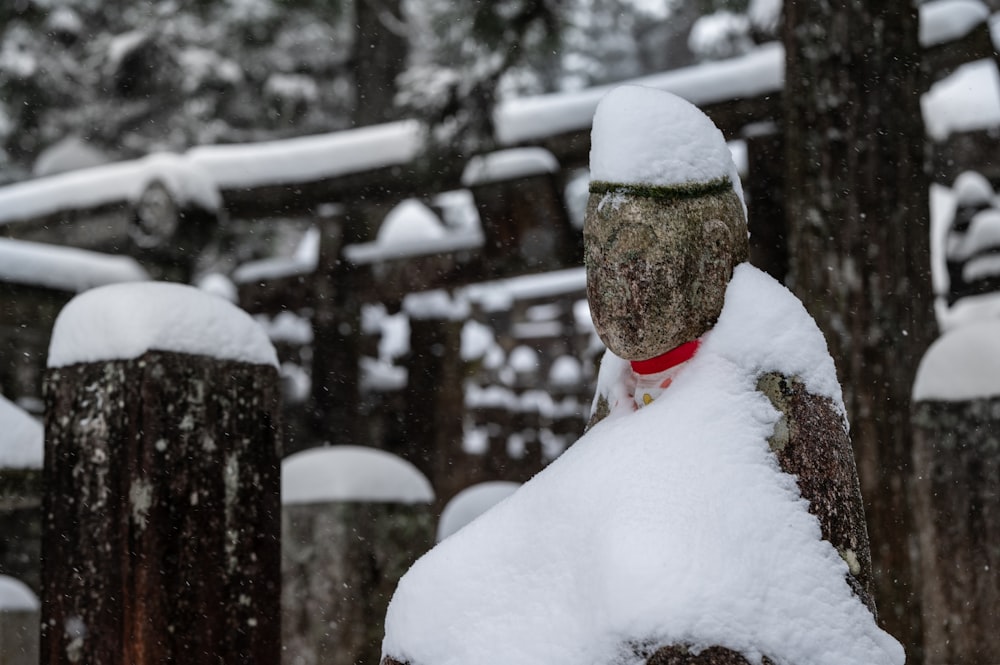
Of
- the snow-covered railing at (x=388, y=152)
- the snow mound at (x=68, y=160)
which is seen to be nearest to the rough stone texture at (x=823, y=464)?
the snow-covered railing at (x=388, y=152)

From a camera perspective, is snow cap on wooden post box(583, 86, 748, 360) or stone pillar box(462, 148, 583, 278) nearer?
snow cap on wooden post box(583, 86, 748, 360)

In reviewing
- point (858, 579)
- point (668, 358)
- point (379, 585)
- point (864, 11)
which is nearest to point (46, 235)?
point (379, 585)

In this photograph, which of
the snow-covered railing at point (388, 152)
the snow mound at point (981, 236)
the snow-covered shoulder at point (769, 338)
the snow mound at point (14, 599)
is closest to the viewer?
the snow-covered shoulder at point (769, 338)

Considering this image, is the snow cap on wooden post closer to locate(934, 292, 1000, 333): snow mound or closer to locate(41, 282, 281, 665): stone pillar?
locate(41, 282, 281, 665): stone pillar

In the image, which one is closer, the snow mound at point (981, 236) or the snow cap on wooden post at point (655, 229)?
the snow cap on wooden post at point (655, 229)

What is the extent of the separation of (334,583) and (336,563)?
0.10 meters

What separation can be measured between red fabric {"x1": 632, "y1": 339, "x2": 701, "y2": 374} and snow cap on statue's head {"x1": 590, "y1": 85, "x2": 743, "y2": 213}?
35 cm

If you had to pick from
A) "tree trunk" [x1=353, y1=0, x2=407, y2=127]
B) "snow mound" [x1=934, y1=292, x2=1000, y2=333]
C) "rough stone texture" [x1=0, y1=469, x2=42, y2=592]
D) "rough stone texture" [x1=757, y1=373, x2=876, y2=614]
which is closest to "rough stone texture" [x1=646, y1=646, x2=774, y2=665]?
"rough stone texture" [x1=757, y1=373, x2=876, y2=614]

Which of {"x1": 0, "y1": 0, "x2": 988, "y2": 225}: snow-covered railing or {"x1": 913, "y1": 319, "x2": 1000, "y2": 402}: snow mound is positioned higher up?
{"x1": 0, "y1": 0, "x2": 988, "y2": 225}: snow-covered railing

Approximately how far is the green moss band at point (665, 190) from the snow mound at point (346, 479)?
10.9 ft

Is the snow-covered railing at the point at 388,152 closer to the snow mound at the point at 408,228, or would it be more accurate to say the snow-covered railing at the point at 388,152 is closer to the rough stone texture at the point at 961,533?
the snow mound at the point at 408,228

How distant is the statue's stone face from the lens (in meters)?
2.27

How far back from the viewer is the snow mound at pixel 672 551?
6.34 feet

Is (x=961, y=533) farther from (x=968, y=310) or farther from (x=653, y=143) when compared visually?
(x=968, y=310)
